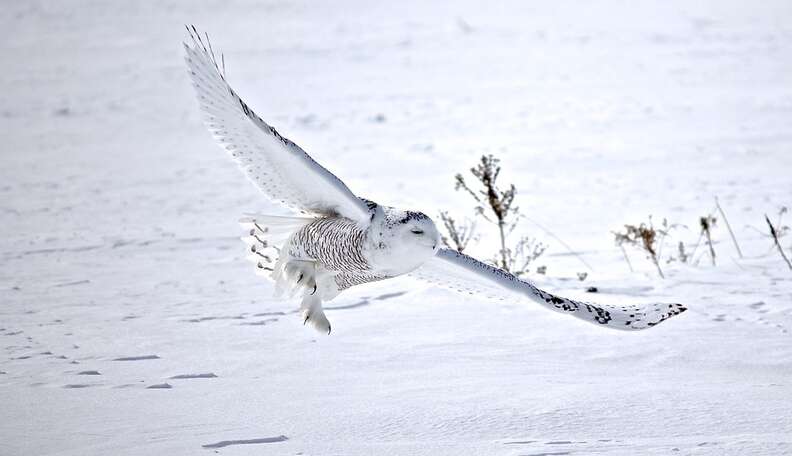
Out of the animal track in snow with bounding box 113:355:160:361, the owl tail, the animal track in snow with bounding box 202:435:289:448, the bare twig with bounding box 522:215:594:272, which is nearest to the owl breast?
the owl tail

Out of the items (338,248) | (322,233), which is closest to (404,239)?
(338,248)

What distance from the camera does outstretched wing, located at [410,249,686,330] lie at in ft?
15.1

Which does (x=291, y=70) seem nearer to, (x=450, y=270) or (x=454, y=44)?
(x=454, y=44)

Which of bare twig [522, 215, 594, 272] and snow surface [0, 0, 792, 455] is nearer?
snow surface [0, 0, 792, 455]

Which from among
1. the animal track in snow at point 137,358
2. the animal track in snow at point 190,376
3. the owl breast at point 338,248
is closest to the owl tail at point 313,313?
Result: the owl breast at point 338,248

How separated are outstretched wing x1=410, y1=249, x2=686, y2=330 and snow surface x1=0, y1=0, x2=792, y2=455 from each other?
34 centimetres

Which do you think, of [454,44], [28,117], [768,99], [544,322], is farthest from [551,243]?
[454,44]

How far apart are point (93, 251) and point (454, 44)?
40.6 feet

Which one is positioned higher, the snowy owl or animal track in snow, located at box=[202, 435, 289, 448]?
the snowy owl

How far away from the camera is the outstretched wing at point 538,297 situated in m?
4.60

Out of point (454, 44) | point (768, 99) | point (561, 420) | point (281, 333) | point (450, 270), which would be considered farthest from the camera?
point (454, 44)

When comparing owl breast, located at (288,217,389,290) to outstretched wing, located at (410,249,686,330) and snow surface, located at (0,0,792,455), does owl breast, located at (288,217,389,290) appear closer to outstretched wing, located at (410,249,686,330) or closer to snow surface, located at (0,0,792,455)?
outstretched wing, located at (410,249,686,330)

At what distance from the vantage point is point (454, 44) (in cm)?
1966

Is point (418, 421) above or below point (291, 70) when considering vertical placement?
below
